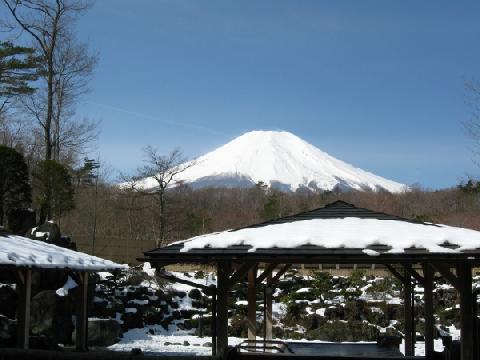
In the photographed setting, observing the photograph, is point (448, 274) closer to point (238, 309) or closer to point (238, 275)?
point (238, 275)

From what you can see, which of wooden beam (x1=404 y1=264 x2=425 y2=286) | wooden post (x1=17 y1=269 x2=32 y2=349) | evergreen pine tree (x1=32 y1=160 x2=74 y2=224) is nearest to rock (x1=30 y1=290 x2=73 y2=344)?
wooden post (x1=17 y1=269 x2=32 y2=349)

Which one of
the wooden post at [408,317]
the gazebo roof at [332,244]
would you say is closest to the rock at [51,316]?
the gazebo roof at [332,244]

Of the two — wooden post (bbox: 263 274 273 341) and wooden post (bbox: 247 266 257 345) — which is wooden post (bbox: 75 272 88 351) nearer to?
wooden post (bbox: 247 266 257 345)

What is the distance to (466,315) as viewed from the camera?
8242 mm

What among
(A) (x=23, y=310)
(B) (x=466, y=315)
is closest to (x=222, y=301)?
(B) (x=466, y=315)

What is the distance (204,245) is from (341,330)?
37.1ft

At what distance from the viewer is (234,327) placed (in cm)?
1972

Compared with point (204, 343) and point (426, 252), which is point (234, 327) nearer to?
point (204, 343)

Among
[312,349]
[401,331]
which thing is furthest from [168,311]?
[312,349]

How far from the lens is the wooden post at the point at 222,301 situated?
8.62m

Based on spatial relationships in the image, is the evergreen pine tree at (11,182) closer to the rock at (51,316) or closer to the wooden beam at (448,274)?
the rock at (51,316)

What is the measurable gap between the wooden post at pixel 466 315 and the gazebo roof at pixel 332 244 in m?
0.35

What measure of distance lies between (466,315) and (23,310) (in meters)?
7.15

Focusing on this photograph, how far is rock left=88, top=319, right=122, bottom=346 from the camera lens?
17.0 metres
